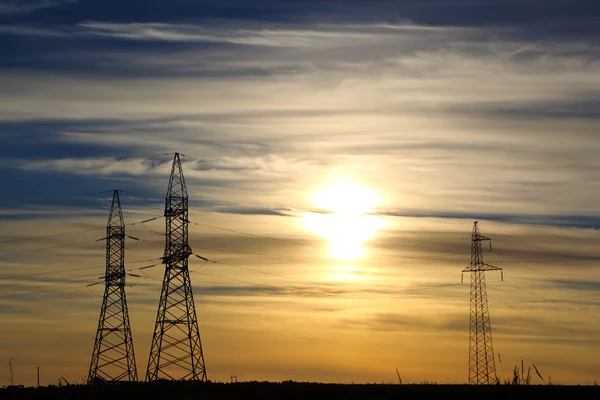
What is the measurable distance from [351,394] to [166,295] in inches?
970

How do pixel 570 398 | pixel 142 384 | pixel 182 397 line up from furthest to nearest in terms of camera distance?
pixel 142 384, pixel 570 398, pixel 182 397

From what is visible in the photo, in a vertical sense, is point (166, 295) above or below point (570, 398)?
above

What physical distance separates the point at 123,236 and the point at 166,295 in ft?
64.2

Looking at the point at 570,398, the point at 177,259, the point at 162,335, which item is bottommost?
the point at 570,398

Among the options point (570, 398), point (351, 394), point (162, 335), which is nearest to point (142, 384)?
point (162, 335)

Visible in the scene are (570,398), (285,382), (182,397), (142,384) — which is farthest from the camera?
(285,382)

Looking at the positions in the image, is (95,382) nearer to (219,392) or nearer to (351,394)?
(219,392)

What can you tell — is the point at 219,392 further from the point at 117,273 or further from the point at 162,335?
the point at 117,273

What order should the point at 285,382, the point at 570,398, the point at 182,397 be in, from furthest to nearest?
the point at 285,382 < the point at 570,398 < the point at 182,397

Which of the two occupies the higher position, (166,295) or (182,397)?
(166,295)

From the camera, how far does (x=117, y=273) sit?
438ft

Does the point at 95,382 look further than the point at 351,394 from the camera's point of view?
Yes

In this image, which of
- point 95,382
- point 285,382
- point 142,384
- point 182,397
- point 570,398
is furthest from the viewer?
point 285,382

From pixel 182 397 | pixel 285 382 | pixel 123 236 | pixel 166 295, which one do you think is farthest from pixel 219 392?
pixel 123 236
